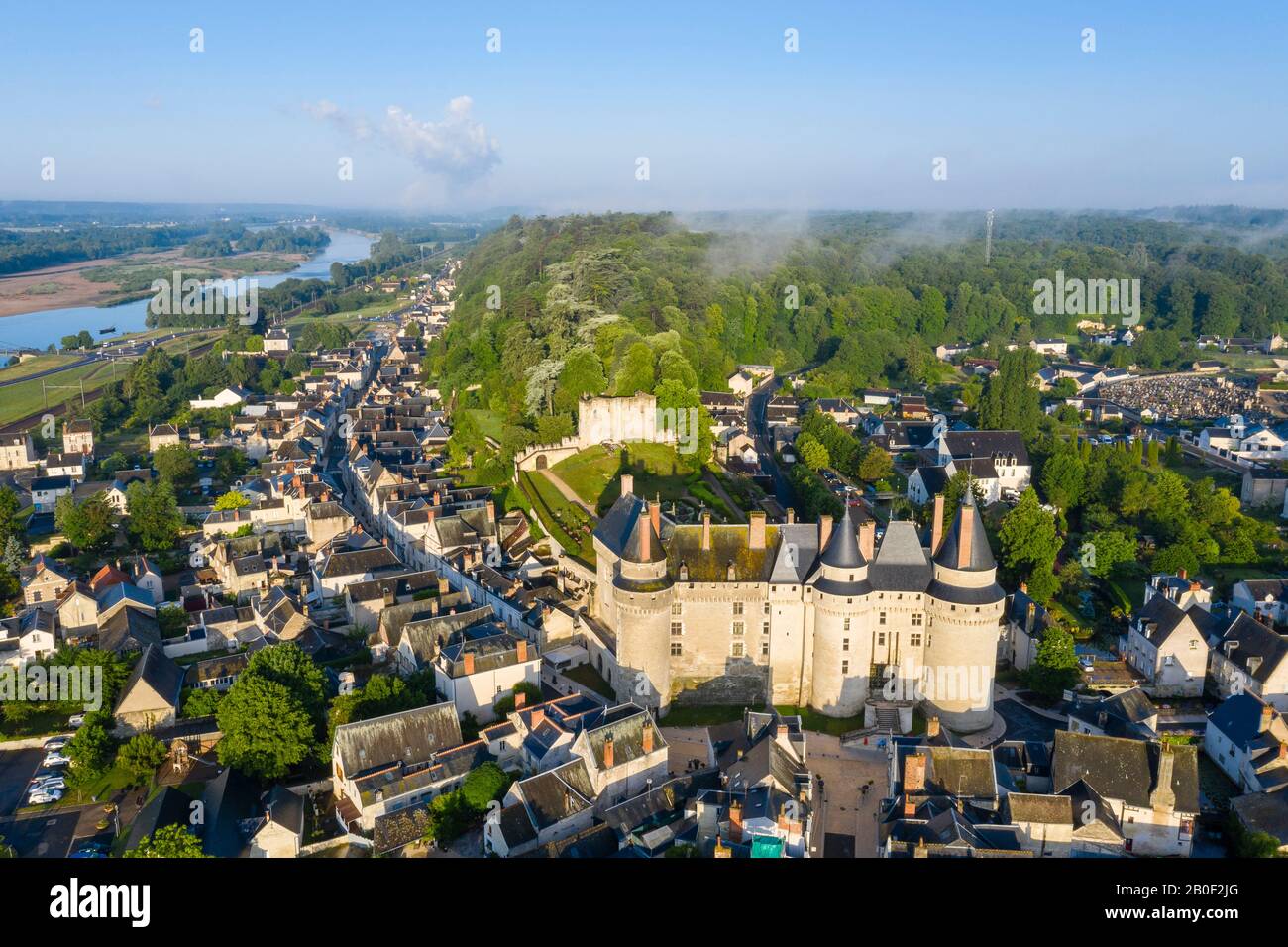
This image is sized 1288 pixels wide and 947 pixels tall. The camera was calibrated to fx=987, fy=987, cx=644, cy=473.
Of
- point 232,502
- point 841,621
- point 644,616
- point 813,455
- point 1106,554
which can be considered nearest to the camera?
point 841,621

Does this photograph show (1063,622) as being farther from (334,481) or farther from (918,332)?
(918,332)

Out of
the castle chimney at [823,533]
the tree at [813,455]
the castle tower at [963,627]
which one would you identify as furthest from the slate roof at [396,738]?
the tree at [813,455]

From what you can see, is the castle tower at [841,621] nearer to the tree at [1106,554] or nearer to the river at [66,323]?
the tree at [1106,554]

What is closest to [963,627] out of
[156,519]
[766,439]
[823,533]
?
[823,533]

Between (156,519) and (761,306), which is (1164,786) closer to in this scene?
(156,519)

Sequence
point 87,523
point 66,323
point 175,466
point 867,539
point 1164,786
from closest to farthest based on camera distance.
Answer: point 1164,786 → point 867,539 → point 87,523 → point 175,466 → point 66,323
